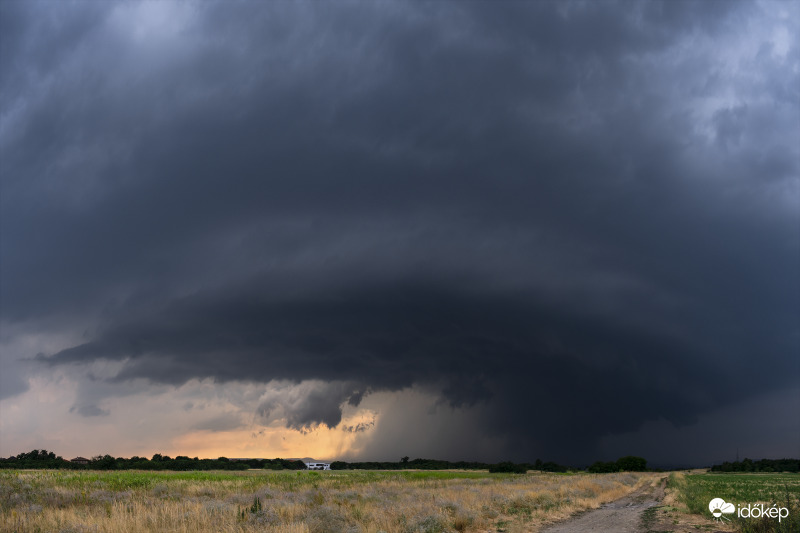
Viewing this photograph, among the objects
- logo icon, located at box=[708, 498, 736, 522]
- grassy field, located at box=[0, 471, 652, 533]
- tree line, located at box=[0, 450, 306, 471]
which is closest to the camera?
grassy field, located at box=[0, 471, 652, 533]

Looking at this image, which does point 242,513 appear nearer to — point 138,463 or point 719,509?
point 719,509

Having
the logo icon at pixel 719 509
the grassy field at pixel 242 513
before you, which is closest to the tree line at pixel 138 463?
the grassy field at pixel 242 513

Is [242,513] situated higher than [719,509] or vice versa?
[242,513]

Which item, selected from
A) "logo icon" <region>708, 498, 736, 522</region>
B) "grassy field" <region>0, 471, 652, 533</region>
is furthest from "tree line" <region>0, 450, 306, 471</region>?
"logo icon" <region>708, 498, 736, 522</region>

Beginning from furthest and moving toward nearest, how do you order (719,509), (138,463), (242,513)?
(138,463) → (719,509) → (242,513)

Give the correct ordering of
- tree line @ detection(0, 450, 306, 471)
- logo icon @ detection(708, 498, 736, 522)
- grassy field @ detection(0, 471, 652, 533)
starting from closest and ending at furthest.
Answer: grassy field @ detection(0, 471, 652, 533) < logo icon @ detection(708, 498, 736, 522) < tree line @ detection(0, 450, 306, 471)

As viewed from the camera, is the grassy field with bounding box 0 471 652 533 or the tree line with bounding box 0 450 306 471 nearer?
the grassy field with bounding box 0 471 652 533

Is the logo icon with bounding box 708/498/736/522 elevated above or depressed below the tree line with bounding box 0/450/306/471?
above

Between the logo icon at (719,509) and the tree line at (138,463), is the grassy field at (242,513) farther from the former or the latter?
the tree line at (138,463)

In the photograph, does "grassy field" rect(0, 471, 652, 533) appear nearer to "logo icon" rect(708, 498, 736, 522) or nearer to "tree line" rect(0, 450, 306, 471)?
"logo icon" rect(708, 498, 736, 522)

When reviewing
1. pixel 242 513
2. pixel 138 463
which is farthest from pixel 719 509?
pixel 138 463

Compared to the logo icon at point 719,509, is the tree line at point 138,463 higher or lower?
lower

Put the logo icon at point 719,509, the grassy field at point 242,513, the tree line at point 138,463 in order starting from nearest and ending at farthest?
1. the grassy field at point 242,513
2. the logo icon at point 719,509
3. the tree line at point 138,463

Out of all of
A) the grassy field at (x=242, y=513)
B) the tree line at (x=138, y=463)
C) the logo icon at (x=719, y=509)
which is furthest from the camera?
the tree line at (x=138, y=463)
